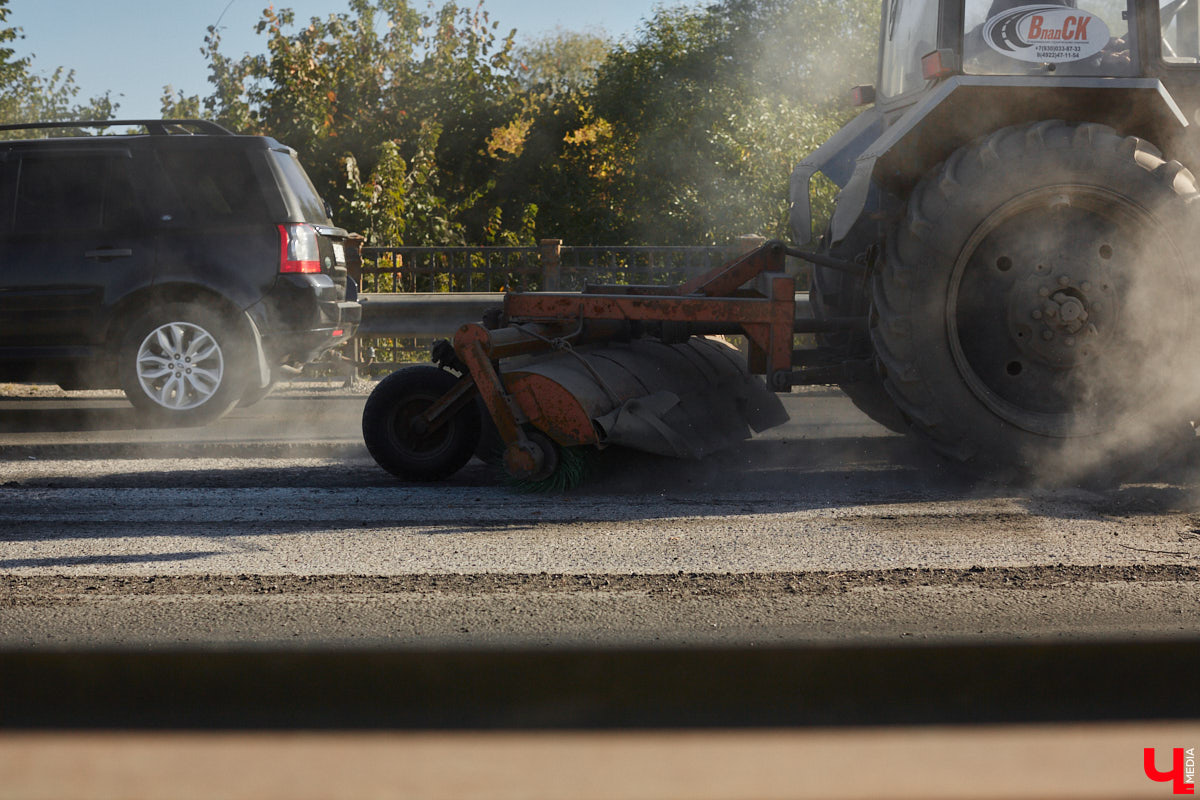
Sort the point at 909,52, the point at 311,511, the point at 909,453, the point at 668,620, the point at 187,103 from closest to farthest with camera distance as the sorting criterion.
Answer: the point at 668,620 → the point at 311,511 → the point at 909,453 → the point at 909,52 → the point at 187,103

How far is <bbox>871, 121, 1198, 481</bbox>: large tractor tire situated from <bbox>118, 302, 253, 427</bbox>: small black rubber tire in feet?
15.1

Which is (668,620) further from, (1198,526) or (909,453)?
(909,453)

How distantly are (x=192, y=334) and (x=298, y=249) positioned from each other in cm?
94

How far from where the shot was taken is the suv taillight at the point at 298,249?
8.61m

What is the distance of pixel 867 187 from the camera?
650 centimetres

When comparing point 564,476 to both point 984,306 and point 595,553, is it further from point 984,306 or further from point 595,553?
point 984,306

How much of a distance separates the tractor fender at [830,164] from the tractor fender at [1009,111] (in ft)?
5.29

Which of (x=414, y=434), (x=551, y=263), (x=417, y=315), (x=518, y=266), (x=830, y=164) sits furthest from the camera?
(x=518, y=266)

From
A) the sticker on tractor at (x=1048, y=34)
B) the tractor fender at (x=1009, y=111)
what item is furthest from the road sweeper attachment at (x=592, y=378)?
the sticker on tractor at (x=1048, y=34)

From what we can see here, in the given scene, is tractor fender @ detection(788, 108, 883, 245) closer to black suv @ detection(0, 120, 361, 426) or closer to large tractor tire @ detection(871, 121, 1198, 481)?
large tractor tire @ detection(871, 121, 1198, 481)

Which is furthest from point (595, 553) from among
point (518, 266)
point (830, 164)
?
point (518, 266)

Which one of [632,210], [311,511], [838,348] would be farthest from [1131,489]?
[632,210]

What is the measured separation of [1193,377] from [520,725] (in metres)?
4.18

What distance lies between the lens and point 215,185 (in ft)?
28.7
